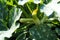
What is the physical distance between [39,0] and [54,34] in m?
0.18

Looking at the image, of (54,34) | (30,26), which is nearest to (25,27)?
(30,26)

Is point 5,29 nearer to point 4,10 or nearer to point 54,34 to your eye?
point 4,10

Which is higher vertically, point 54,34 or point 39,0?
point 39,0

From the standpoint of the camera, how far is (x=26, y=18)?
0.84m

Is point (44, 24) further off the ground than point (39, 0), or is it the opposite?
point (39, 0)

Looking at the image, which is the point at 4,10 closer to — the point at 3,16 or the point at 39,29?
the point at 3,16

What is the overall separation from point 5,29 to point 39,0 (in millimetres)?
215

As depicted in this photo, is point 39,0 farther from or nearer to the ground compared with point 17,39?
farther from the ground

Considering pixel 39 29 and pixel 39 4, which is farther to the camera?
pixel 39 4

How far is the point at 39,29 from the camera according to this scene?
75cm

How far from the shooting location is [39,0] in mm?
813

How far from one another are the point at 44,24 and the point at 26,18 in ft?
0.36

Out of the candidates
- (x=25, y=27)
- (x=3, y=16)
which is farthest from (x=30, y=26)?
(x=3, y=16)

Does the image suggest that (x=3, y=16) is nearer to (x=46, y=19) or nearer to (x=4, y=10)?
(x=4, y=10)
